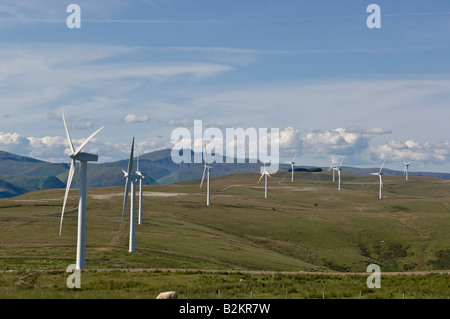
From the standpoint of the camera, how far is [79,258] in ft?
203

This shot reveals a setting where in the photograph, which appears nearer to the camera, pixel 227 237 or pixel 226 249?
pixel 226 249

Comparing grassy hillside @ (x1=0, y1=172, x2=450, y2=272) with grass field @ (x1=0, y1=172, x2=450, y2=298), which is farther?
grassy hillside @ (x1=0, y1=172, x2=450, y2=272)

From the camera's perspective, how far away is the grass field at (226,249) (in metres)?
48.1

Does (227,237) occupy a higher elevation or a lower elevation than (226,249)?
lower

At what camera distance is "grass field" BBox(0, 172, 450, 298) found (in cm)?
4812

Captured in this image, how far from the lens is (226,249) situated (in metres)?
99.4

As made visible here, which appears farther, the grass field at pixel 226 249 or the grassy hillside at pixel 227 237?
the grassy hillside at pixel 227 237
